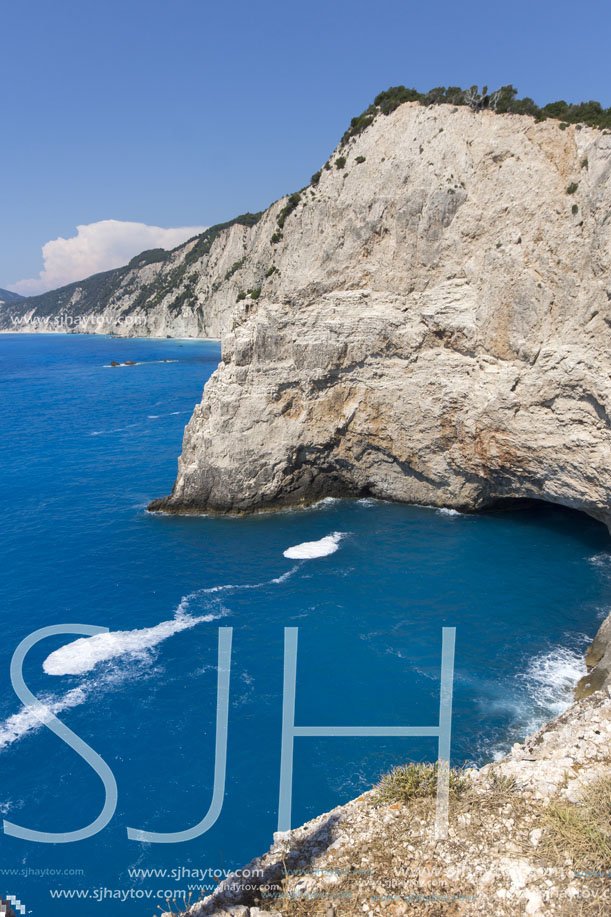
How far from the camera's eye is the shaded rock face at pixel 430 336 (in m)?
30.4

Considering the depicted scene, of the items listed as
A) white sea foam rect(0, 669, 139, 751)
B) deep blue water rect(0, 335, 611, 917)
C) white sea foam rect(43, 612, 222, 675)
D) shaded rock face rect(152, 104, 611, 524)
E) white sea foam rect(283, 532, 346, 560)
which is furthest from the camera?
white sea foam rect(283, 532, 346, 560)

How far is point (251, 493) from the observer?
40594 mm

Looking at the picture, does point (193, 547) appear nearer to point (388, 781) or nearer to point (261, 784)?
point (261, 784)

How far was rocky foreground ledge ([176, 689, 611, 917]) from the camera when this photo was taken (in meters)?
8.91

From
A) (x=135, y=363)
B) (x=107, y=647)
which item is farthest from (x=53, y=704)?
(x=135, y=363)

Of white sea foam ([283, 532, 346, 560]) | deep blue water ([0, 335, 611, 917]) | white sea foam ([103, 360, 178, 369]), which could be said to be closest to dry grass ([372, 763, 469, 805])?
deep blue water ([0, 335, 611, 917])

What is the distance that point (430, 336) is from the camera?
3659 centimetres

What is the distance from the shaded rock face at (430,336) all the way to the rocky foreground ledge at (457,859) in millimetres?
22350

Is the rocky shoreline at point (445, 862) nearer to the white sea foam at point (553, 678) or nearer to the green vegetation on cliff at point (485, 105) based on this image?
the white sea foam at point (553, 678)

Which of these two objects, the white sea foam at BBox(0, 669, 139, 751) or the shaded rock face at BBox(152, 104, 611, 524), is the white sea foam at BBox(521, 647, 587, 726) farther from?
the white sea foam at BBox(0, 669, 139, 751)

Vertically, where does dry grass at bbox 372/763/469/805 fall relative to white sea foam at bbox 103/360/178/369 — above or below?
below

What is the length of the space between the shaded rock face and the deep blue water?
11.6 feet

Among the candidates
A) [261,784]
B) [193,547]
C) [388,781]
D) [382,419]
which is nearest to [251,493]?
[193,547]

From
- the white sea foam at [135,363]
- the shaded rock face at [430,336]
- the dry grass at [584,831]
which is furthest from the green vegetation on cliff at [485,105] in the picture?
the white sea foam at [135,363]
